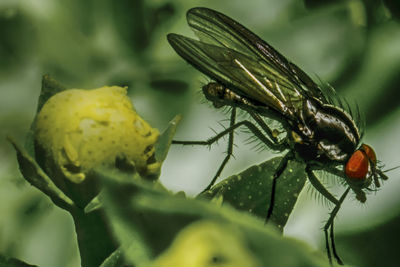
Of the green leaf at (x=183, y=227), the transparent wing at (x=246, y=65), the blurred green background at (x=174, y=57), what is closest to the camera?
the green leaf at (x=183, y=227)

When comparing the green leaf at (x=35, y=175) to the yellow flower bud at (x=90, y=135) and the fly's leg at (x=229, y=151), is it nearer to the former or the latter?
the yellow flower bud at (x=90, y=135)

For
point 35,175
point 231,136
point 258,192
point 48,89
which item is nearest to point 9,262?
point 35,175

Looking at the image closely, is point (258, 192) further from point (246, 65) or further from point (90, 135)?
point (246, 65)

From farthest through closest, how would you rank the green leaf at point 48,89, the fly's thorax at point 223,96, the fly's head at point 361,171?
the fly's thorax at point 223,96 < the fly's head at point 361,171 < the green leaf at point 48,89

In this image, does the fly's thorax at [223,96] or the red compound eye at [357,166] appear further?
the fly's thorax at [223,96]

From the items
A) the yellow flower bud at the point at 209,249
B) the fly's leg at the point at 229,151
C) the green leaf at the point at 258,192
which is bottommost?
Result: the fly's leg at the point at 229,151

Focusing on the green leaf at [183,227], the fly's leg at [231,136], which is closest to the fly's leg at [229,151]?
the fly's leg at [231,136]
